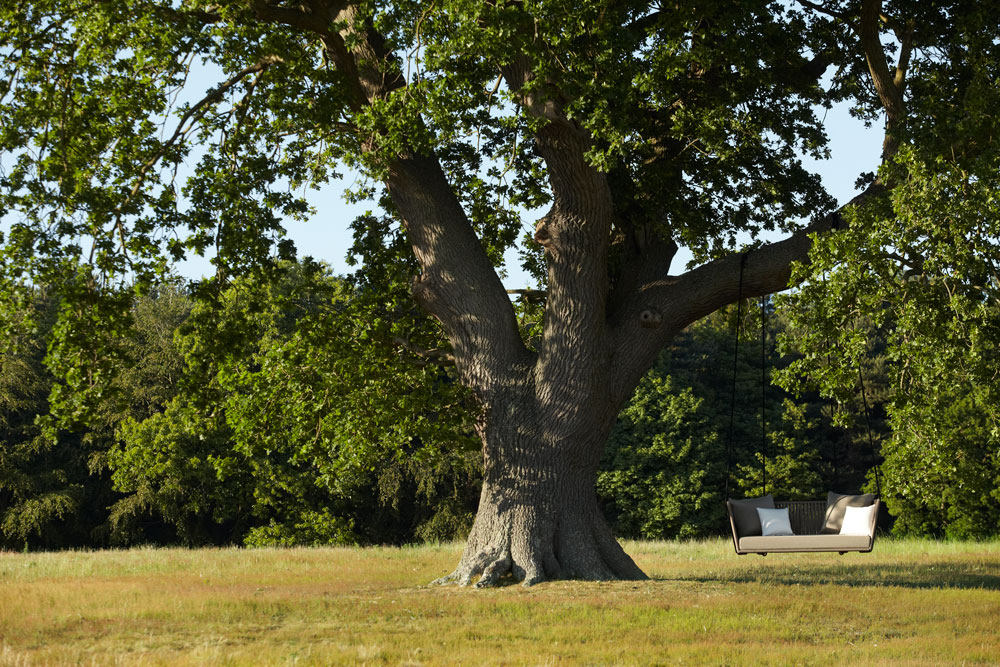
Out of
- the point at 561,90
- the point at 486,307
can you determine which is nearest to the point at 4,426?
the point at 486,307

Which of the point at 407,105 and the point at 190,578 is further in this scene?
the point at 190,578

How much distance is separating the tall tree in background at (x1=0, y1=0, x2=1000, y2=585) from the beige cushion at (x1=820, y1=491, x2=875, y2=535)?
315 cm

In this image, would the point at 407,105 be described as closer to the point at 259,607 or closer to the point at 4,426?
the point at 259,607

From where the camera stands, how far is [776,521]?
46.6 feet

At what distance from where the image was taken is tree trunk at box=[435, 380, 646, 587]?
1175 cm

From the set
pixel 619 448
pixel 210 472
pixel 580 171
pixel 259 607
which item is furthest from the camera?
pixel 619 448

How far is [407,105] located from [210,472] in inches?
940

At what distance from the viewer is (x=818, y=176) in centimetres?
1532

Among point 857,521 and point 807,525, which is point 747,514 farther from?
point 857,521

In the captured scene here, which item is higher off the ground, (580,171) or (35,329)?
(580,171)

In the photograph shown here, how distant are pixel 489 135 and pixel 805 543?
22.3 feet

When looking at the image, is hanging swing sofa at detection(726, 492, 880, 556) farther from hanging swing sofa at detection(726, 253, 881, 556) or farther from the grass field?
the grass field

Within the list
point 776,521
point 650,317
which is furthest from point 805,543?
point 650,317

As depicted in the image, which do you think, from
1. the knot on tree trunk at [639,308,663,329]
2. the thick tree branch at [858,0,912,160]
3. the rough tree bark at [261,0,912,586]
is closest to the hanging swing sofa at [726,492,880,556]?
the rough tree bark at [261,0,912,586]
